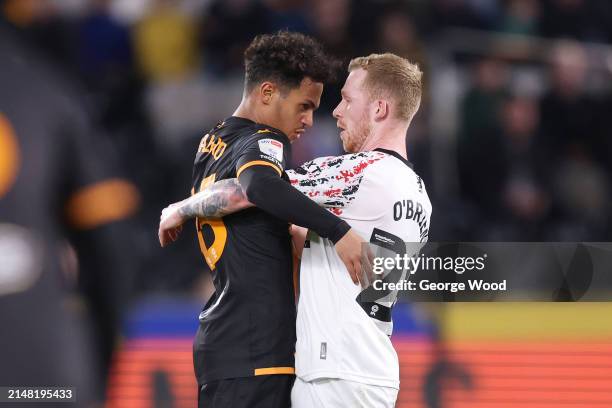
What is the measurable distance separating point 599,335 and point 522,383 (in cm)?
54

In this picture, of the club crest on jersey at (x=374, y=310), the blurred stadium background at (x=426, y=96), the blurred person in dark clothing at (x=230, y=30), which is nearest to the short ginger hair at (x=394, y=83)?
the club crest on jersey at (x=374, y=310)

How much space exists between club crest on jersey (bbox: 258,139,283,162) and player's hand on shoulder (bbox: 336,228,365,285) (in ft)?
1.24

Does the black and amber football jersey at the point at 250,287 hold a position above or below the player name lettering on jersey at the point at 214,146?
below

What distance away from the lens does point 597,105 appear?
830 centimetres

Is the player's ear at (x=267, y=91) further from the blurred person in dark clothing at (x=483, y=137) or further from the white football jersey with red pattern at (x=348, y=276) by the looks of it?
the blurred person in dark clothing at (x=483, y=137)

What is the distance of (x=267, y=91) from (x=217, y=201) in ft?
1.65

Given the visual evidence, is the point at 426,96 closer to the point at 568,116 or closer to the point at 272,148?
the point at 568,116

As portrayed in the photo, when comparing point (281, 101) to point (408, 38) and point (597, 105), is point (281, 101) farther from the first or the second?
point (597, 105)

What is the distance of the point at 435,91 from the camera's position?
8102 mm

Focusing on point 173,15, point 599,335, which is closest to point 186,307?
point 599,335

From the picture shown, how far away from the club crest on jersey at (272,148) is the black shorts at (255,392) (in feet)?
2.58

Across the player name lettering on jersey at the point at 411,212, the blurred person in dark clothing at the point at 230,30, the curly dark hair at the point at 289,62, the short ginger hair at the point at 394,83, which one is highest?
the blurred person in dark clothing at the point at 230,30

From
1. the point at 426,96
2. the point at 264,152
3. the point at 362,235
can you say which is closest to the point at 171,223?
the point at 264,152

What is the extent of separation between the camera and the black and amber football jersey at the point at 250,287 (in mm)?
3529
